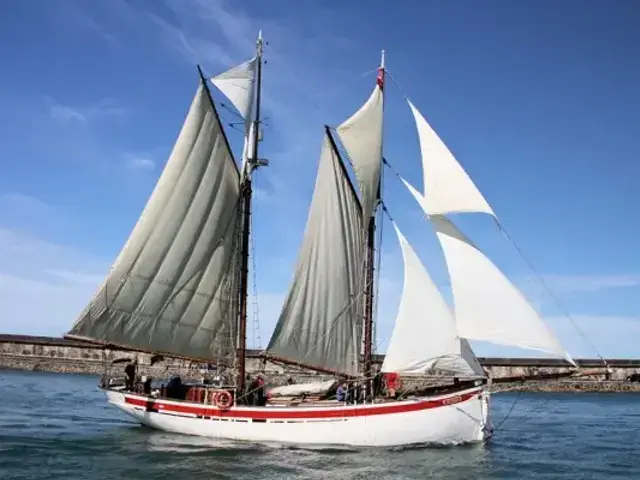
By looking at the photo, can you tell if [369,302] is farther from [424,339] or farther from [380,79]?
[380,79]

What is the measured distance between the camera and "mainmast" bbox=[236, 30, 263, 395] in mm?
29453

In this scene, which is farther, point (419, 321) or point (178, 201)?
point (178, 201)

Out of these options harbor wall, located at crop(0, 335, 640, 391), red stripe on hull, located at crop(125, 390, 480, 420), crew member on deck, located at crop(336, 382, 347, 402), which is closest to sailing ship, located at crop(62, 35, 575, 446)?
red stripe on hull, located at crop(125, 390, 480, 420)

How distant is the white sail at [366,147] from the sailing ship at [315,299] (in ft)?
0.17

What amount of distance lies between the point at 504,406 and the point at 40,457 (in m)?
39.2

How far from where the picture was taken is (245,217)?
101 feet

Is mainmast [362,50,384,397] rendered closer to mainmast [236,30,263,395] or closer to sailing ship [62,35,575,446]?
sailing ship [62,35,575,446]

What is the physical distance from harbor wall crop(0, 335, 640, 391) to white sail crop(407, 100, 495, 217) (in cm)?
3753

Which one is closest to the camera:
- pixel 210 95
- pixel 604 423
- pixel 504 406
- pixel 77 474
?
pixel 77 474

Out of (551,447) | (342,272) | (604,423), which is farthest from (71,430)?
(604,423)

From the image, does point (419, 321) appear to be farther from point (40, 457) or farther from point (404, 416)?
point (40, 457)

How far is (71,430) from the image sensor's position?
29047mm

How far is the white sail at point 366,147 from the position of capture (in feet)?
98.8

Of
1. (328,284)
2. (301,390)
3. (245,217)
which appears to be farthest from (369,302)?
(245,217)
